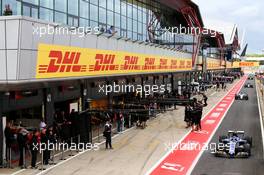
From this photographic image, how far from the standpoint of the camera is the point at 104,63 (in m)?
23.6

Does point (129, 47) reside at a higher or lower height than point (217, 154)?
higher

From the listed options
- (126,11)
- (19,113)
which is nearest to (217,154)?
(19,113)

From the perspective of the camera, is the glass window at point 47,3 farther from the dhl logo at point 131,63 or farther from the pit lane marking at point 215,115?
the pit lane marking at point 215,115

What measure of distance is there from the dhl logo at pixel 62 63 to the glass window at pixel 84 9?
7087mm

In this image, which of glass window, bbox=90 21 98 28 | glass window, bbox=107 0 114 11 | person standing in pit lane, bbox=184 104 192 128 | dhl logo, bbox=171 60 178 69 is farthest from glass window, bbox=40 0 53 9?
dhl logo, bbox=171 60 178 69

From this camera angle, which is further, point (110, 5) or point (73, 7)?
point (110, 5)

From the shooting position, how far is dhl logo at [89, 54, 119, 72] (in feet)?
74.0

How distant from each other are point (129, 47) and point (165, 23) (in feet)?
74.0

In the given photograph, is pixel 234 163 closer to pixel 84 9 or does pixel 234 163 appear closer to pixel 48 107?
pixel 48 107

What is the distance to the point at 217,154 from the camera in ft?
70.2

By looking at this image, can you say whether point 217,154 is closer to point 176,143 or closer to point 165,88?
point 176,143

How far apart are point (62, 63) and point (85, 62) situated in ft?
8.13

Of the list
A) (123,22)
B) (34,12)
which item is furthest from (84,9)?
(123,22)

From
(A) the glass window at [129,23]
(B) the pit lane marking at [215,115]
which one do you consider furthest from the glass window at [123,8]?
(B) the pit lane marking at [215,115]
